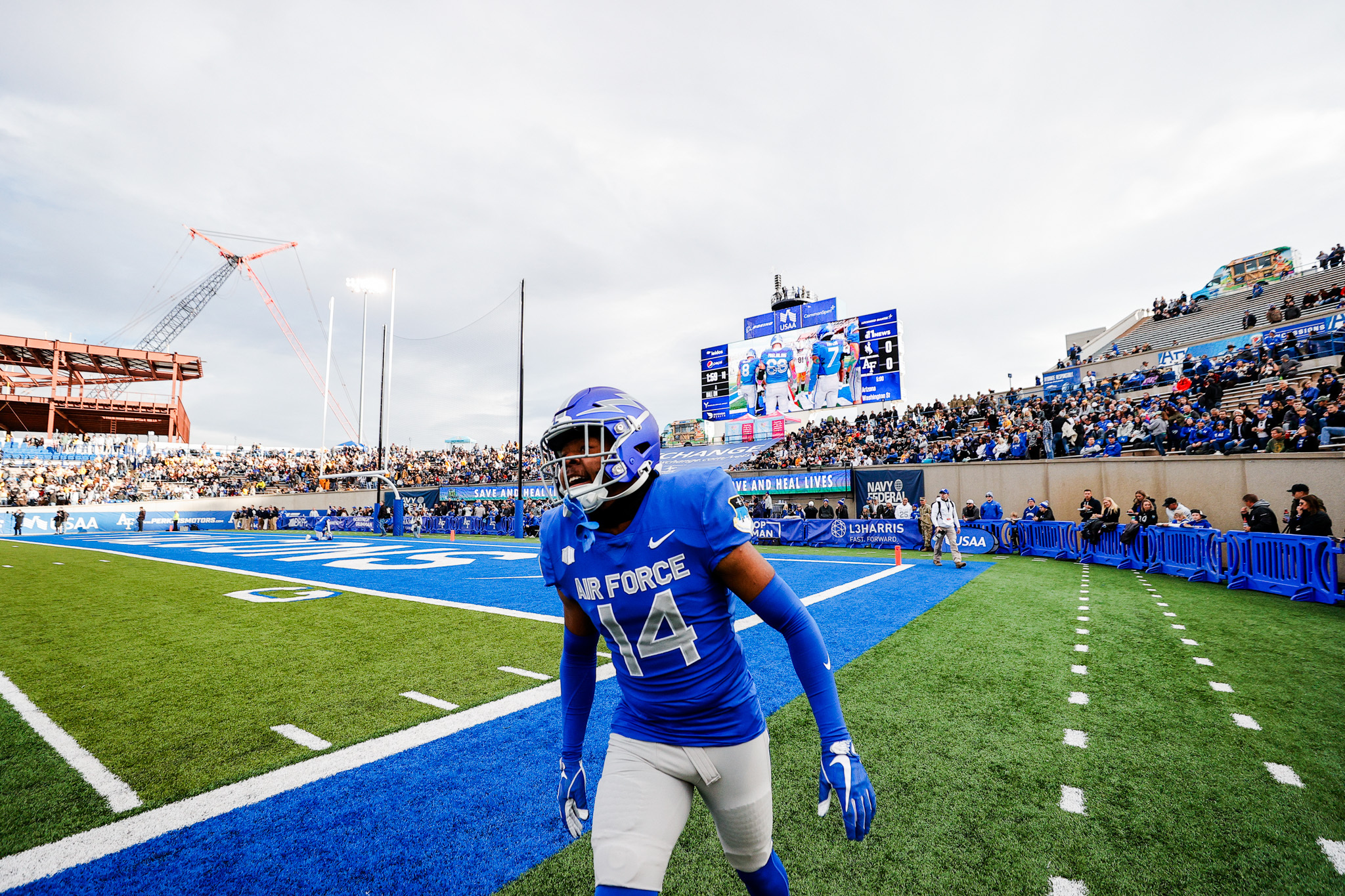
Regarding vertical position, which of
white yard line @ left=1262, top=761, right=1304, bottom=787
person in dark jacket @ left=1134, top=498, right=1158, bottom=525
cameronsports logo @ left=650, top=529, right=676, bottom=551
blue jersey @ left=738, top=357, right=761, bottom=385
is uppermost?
blue jersey @ left=738, top=357, right=761, bottom=385

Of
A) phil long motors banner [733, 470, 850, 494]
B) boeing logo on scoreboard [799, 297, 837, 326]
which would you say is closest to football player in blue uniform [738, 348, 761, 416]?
boeing logo on scoreboard [799, 297, 837, 326]

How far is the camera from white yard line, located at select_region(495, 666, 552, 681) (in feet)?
A: 18.7

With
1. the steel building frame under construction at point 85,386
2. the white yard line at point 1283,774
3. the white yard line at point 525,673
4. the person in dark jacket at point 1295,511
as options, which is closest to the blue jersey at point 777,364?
the person in dark jacket at point 1295,511

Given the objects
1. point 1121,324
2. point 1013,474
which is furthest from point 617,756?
point 1121,324

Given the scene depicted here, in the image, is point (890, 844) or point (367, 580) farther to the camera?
point (367, 580)

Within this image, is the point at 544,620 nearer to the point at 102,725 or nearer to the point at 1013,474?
the point at 102,725

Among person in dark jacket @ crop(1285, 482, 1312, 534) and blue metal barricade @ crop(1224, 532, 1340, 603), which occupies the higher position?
person in dark jacket @ crop(1285, 482, 1312, 534)

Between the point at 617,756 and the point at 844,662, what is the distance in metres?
4.69

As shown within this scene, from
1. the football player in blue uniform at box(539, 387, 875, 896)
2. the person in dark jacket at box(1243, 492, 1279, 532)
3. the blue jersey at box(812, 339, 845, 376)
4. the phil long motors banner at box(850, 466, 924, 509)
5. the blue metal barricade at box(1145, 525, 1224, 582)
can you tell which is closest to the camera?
the football player in blue uniform at box(539, 387, 875, 896)

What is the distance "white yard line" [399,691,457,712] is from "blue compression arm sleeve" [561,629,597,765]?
3.03 meters

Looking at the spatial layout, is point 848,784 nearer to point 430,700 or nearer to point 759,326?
point 430,700

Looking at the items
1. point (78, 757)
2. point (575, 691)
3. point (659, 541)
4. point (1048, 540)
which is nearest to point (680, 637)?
point (659, 541)

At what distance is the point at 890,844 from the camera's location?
118 inches

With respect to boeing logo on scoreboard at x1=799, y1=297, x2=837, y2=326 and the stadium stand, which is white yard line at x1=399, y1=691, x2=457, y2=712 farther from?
the stadium stand
